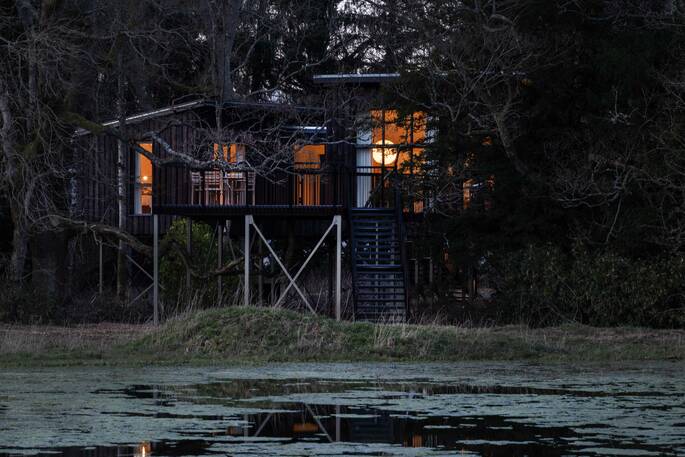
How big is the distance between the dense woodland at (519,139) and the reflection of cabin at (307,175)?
1195 millimetres

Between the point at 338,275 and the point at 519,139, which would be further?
the point at 519,139

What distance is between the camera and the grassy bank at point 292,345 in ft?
81.4

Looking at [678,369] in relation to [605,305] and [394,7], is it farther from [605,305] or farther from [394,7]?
[394,7]

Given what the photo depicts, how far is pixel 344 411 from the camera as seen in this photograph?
1628cm

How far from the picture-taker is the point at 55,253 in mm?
36625

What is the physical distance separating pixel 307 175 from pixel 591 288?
9.68 metres

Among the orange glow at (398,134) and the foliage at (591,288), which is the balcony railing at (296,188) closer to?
the orange glow at (398,134)

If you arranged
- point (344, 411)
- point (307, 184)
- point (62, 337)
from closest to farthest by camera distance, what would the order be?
point (344, 411) < point (62, 337) < point (307, 184)

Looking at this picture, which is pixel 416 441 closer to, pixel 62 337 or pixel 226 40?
pixel 62 337

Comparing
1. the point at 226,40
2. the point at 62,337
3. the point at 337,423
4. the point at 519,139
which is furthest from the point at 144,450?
the point at 226,40

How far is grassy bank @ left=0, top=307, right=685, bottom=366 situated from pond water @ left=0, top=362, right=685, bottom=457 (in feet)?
6.27

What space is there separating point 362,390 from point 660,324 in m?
13.6

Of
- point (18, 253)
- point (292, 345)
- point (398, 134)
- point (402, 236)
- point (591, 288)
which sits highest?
point (398, 134)

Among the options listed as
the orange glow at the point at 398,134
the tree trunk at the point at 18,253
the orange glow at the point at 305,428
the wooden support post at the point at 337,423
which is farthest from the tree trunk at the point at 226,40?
the orange glow at the point at 305,428
